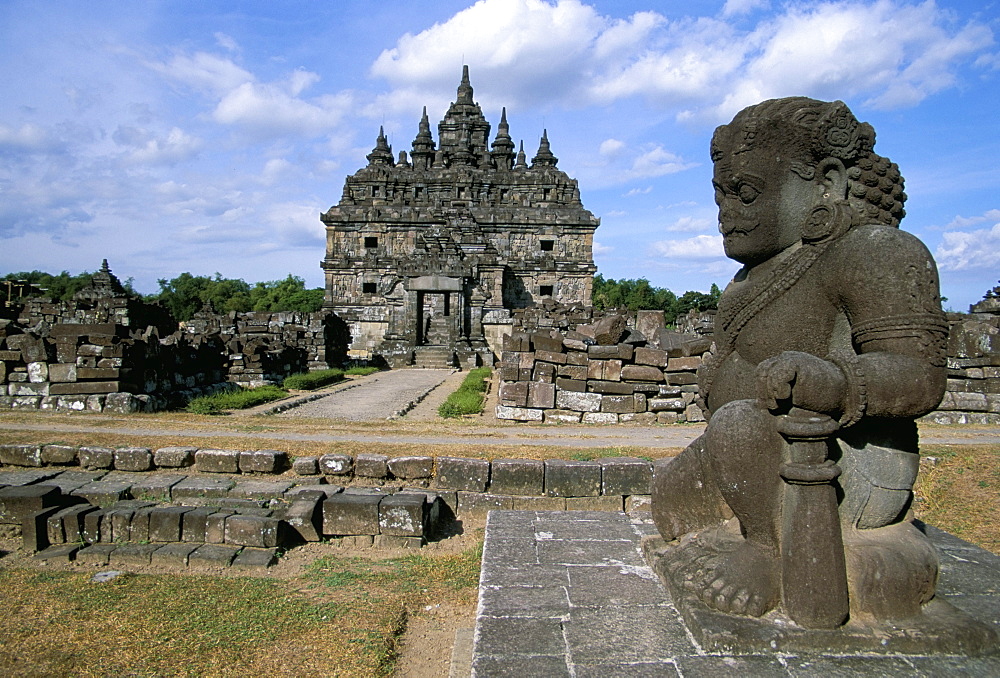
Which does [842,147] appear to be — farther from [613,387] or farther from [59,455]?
[59,455]

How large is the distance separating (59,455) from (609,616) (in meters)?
7.06

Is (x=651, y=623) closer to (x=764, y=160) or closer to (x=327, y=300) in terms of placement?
(x=764, y=160)

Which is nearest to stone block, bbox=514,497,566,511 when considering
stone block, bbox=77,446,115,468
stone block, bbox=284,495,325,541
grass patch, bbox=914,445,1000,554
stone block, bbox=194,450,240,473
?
stone block, bbox=284,495,325,541

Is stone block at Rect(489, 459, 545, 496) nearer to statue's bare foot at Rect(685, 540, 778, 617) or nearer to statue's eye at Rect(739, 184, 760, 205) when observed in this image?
statue's bare foot at Rect(685, 540, 778, 617)

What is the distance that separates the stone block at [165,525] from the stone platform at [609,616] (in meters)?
3.11

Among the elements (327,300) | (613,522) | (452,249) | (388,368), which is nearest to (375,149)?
(327,300)

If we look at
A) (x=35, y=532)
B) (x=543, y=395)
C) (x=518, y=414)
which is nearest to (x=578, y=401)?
(x=543, y=395)

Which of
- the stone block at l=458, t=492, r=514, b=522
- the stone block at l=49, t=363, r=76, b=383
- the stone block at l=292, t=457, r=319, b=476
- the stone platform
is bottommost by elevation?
the stone block at l=458, t=492, r=514, b=522

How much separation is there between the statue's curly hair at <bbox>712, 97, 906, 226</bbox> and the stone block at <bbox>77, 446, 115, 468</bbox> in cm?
727

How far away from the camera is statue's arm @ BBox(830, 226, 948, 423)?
2367 millimetres

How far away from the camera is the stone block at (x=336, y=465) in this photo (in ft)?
22.8

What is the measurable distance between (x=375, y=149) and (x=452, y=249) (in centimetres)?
1984

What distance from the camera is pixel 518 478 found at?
21.0 feet

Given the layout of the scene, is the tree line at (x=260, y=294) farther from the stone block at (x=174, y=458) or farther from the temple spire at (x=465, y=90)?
the stone block at (x=174, y=458)
